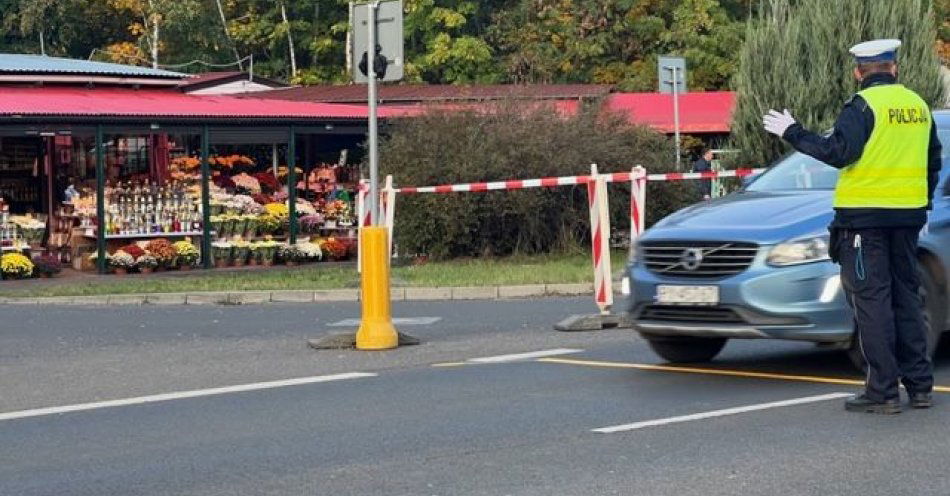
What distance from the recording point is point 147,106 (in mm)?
27000

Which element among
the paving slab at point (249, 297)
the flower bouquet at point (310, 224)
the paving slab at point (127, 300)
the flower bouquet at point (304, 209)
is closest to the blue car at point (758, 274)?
the paving slab at point (249, 297)

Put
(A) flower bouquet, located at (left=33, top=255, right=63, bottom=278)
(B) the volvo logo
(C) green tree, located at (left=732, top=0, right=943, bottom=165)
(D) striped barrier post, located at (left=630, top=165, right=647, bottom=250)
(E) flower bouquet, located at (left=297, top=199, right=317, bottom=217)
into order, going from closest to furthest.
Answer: (B) the volvo logo
(D) striped barrier post, located at (left=630, top=165, right=647, bottom=250)
(A) flower bouquet, located at (left=33, top=255, right=63, bottom=278)
(C) green tree, located at (left=732, top=0, right=943, bottom=165)
(E) flower bouquet, located at (left=297, top=199, right=317, bottom=217)

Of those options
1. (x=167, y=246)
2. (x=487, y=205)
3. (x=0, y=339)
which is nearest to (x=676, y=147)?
(x=487, y=205)

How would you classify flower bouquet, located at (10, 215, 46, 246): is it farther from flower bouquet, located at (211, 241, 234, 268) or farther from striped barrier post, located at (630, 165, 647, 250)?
striped barrier post, located at (630, 165, 647, 250)

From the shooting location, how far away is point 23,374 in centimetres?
1299

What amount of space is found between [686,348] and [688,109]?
33396 mm

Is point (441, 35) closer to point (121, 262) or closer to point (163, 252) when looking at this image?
point (163, 252)

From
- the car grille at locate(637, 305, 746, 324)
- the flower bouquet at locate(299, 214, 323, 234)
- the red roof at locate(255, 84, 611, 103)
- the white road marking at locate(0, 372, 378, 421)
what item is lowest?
the white road marking at locate(0, 372, 378, 421)

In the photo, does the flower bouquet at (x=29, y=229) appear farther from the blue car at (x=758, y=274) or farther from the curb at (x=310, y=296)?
the blue car at (x=758, y=274)

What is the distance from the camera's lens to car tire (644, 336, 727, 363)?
11.9 metres

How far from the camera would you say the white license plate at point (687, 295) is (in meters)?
10.8

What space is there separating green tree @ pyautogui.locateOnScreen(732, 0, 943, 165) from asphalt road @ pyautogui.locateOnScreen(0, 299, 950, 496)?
14891 millimetres

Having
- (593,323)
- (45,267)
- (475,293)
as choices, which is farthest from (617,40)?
(593,323)

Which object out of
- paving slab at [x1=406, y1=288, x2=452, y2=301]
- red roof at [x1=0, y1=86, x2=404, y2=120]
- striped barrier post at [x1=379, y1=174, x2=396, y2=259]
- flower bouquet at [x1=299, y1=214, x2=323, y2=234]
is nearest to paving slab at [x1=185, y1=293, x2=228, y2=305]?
paving slab at [x1=406, y1=288, x2=452, y2=301]
